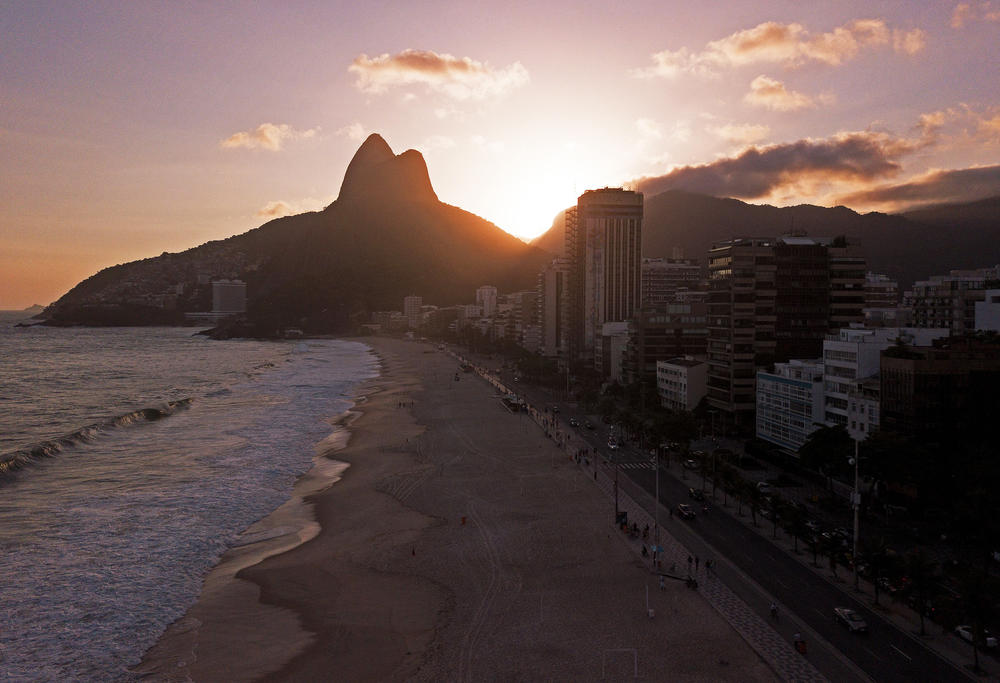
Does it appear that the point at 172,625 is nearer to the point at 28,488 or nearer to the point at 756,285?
the point at 28,488

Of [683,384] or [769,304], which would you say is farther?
[683,384]

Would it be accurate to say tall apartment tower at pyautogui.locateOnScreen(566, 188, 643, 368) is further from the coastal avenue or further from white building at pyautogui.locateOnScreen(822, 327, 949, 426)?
the coastal avenue

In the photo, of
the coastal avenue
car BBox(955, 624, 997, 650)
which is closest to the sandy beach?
the coastal avenue

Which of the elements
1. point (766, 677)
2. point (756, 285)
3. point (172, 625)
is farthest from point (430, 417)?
point (766, 677)

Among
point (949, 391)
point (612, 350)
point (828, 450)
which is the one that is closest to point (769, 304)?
point (828, 450)

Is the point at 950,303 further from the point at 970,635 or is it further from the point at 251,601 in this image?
the point at 251,601

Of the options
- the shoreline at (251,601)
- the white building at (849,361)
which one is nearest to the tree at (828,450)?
the white building at (849,361)
